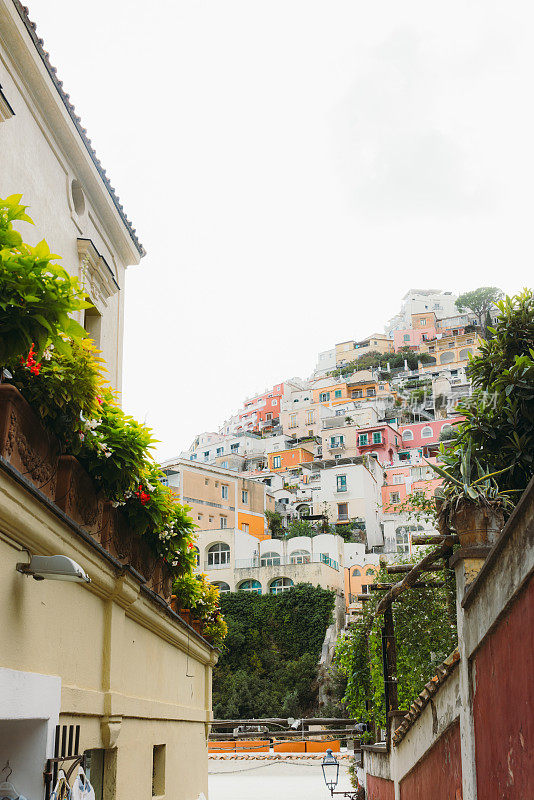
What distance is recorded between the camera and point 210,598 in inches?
533

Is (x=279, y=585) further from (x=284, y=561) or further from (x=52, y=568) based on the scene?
(x=52, y=568)

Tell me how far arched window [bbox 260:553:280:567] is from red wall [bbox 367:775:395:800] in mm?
37723

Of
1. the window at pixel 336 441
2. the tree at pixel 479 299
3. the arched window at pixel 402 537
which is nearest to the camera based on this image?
the arched window at pixel 402 537

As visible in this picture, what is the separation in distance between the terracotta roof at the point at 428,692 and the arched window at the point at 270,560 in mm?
42713

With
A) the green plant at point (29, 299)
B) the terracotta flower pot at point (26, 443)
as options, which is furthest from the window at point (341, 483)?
the green plant at point (29, 299)

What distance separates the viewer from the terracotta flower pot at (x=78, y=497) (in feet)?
19.6

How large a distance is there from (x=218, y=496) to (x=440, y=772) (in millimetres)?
54831

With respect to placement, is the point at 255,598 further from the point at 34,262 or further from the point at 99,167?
the point at 34,262

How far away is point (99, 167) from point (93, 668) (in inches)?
326

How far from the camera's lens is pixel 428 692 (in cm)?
849

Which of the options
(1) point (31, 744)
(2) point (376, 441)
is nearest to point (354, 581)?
(2) point (376, 441)

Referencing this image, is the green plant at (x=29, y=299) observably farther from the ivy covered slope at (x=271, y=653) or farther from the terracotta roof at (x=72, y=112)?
the ivy covered slope at (x=271, y=653)

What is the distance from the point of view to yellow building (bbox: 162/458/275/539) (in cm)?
5988

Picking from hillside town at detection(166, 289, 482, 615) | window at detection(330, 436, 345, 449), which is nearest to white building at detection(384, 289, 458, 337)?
hillside town at detection(166, 289, 482, 615)
